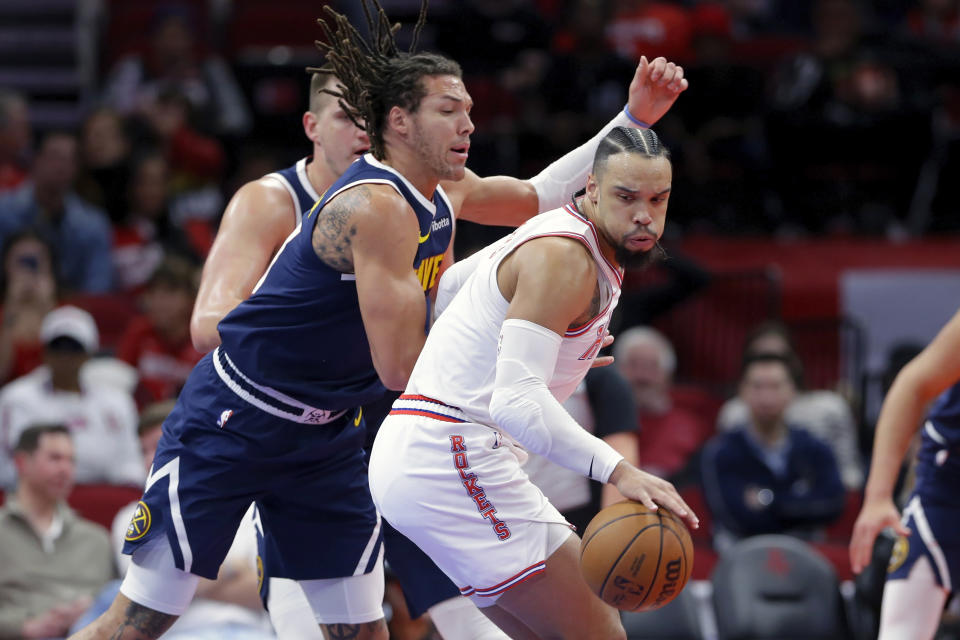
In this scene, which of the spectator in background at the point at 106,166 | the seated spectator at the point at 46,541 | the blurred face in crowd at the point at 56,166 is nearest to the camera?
the seated spectator at the point at 46,541

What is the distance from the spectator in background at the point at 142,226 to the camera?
33.3ft

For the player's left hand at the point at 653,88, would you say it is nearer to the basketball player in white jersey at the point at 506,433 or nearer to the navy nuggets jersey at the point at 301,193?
the basketball player in white jersey at the point at 506,433

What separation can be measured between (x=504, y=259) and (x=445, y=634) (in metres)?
1.57

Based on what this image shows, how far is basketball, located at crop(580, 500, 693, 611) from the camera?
366 cm

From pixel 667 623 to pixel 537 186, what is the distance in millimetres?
2862

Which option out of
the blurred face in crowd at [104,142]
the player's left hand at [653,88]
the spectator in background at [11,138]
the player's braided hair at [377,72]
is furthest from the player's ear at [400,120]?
the spectator in background at [11,138]

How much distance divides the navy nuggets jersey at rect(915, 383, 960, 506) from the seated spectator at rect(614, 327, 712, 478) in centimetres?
366

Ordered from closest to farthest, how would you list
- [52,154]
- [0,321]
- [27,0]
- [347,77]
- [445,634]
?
[347,77] < [445,634] < [0,321] < [52,154] < [27,0]

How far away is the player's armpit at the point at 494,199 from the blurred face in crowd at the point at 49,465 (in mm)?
3323

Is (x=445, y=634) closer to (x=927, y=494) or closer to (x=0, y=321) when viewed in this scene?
(x=927, y=494)

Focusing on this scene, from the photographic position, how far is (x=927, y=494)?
16.6 ft

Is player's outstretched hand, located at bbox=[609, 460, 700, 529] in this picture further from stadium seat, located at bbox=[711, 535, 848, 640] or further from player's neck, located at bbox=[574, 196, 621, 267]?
stadium seat, located at bbox=[711, 535, 848, 640]

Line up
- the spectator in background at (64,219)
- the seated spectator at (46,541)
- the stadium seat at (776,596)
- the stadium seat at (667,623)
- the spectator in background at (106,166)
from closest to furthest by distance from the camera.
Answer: the stadium seat at (667,623)
the stadium seat at (776,596)
the seated spectator at (46,541)
the spectator in background at (64,219)
the spectator in background at (106,166)

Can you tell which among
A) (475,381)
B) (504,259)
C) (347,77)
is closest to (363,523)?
(475,381)
